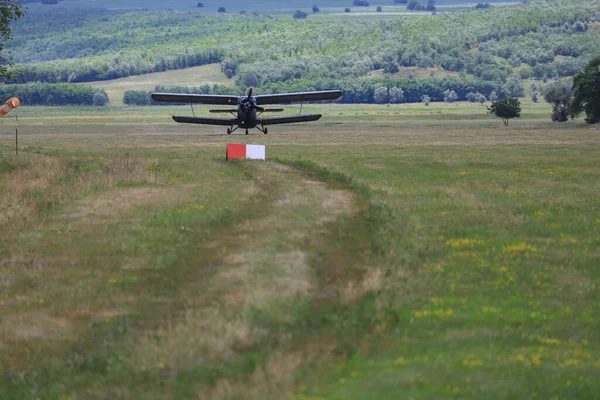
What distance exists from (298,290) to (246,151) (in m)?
33.4

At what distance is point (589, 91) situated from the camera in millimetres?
95500

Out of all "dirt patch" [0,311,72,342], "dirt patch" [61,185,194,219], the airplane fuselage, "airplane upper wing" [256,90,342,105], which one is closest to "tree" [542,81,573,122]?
"airplane upper wing" [256,90,342,105]

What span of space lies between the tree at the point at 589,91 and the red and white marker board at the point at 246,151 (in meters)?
56.6

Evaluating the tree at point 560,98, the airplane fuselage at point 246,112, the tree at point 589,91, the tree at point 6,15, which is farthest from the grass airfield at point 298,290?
the tree at point 560,98

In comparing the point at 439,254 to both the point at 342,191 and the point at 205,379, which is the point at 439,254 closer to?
the point at 205,379

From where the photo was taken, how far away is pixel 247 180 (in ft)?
124

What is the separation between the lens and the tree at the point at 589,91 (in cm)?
9519

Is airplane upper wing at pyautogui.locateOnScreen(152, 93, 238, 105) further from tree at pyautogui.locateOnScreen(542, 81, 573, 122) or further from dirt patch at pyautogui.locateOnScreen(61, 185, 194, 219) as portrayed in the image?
tree at pyautogui.locateOnScreen(542, 81, 573, 122)

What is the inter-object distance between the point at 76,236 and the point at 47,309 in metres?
6.86

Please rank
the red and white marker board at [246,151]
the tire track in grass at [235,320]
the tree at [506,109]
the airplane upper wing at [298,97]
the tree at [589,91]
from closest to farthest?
the tire track in grass at [235,320] → the red and white marker board at [246,151] → the airplane upper wing at [298,97] → the tree at [589,91] → the tree at [506,109]

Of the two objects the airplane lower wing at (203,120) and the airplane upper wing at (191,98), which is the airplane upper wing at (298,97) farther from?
the airplane lower wing at (203,120)

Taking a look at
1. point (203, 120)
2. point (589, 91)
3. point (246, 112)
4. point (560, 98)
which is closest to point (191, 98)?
point (246, 112)

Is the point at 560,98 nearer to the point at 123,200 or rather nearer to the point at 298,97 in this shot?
the point at 298,97

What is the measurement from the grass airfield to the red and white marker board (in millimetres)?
13837
